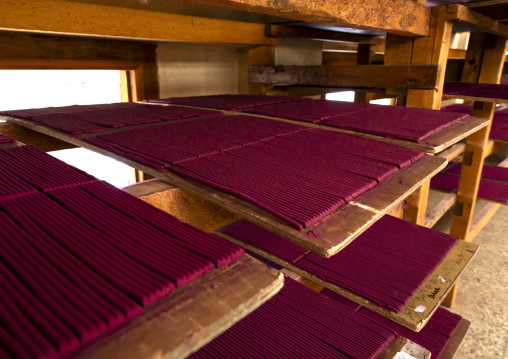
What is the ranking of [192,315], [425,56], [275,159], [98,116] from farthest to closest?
[425,56] < [98,116] < [275,159] < [192,315]

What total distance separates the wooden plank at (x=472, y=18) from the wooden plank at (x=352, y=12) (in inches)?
6.3

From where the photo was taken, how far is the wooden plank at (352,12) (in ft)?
5.06

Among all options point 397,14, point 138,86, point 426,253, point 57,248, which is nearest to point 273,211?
point 57,248

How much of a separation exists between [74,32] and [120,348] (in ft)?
7.30

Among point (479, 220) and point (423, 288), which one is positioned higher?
point (423, 288)

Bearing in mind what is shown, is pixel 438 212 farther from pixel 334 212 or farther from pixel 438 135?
pixel 334 212

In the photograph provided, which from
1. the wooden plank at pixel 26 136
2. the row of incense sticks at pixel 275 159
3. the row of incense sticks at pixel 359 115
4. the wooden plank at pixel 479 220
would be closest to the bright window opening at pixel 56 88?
the wooden plank at pixel 26 136

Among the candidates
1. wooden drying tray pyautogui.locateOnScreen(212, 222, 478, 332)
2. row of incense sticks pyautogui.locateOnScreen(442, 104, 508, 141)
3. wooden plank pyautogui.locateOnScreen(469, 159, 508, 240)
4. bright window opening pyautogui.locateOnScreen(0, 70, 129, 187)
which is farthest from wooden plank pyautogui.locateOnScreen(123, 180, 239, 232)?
row of incense sticks pyautogui.locateOnScreen(442, 104, 508, 141)

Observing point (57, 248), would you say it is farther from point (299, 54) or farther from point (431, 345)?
point (299, 54)

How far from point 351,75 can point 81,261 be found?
8.38 ft

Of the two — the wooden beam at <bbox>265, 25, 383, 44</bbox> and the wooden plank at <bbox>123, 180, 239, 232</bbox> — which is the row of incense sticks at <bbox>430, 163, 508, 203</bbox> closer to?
the wooden beam at <bbox>265, 25, 383, 44</bbox>

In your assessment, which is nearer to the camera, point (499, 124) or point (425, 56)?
point (425, 56)

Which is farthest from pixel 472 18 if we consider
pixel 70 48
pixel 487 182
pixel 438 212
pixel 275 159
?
pixel 70 48

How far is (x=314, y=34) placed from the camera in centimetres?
364
